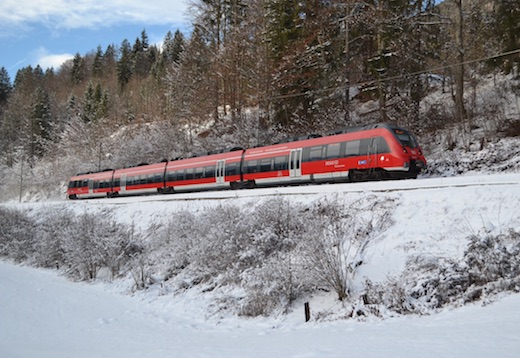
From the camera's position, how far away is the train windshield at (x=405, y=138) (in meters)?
16.1

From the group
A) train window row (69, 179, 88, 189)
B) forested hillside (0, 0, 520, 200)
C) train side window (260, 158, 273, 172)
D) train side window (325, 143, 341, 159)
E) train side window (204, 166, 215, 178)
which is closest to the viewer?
train side window (325, 143, 341, 159)

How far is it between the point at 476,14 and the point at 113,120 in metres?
45.1

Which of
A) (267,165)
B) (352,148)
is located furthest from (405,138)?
(267,165)

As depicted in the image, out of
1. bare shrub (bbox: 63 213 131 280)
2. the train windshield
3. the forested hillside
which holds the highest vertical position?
the forested hillside

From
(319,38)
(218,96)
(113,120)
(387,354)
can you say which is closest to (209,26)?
(218,96)

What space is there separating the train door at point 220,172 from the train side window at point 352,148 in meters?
8.16

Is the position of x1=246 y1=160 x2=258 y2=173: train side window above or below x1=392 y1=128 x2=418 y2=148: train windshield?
below

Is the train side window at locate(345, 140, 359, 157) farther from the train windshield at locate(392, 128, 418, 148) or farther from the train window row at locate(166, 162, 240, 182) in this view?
the train window row at locate(166, 162, 240, 182)

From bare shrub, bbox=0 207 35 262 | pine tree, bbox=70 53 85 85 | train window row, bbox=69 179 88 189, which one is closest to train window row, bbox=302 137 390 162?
bare shrub, bbox=0 207 35 262

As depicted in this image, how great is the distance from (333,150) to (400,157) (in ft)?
9.70

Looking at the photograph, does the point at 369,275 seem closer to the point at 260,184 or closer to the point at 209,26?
the point at 260,184

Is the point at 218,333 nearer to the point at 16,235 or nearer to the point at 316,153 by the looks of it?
the point at 316,153

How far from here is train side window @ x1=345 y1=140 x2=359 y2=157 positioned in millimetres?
16553

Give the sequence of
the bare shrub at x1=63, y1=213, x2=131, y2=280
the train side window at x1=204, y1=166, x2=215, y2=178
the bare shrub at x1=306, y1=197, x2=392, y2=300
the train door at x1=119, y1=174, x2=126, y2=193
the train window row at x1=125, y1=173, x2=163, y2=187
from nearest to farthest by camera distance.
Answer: the bare shrub at x1=306, y1=197, x2=392, y2=300 < the bare shrub at x1=63, y1=213, x2=131, y2=280 < the train side window at x1=204, y1=166, x2=215, y2=178 < the train window row at x1=125, y1=173, x2=163, y2=187 < the train door at x1=119, y1=174, x2=126, y2=193
